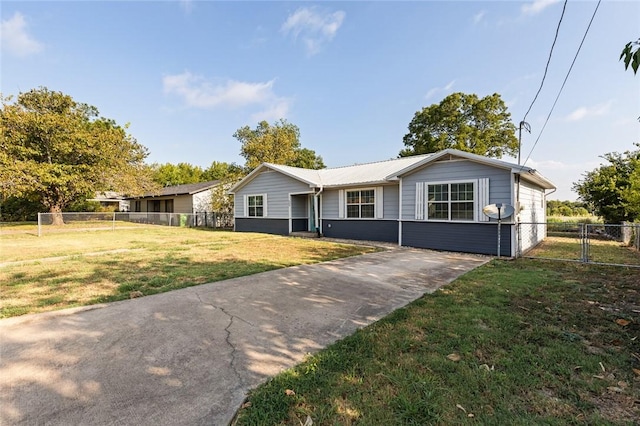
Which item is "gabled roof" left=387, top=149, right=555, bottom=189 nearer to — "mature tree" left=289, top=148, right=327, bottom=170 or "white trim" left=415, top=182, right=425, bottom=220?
"white trim" left=415, top=182, right=425, bottom=220

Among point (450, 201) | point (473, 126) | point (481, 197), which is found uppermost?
point (473, 126)

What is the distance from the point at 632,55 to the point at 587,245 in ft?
28.9

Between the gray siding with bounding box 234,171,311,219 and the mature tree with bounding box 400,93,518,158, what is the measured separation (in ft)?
65.8

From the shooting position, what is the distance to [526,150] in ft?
41.0

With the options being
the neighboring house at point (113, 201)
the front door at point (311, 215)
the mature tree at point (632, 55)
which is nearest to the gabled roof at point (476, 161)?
the front door at point (311, 215)

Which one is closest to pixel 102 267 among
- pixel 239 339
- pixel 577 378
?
pixel 239 339

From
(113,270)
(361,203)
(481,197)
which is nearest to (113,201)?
(361,203)

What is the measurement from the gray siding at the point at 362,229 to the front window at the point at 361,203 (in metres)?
0.34

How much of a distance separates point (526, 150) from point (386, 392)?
547 inches

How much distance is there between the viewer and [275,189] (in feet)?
54.0

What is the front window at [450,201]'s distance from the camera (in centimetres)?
984

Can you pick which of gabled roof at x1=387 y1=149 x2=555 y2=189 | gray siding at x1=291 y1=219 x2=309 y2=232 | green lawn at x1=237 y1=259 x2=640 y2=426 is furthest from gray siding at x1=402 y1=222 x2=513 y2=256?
gray siding at x1=291 y1=219 x2=309 y2=232

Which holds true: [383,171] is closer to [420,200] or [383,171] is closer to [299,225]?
[420,200]

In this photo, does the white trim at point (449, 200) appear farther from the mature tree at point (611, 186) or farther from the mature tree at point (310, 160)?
the mature tree at point (310, 160)
